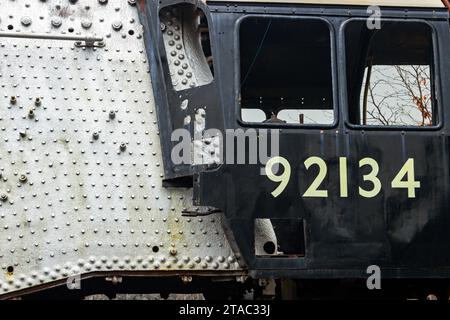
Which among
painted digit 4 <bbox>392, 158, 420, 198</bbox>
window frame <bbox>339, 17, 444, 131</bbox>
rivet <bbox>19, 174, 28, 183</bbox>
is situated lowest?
painted digit 4 <bbox>392, 158, 420, 198</bbox>

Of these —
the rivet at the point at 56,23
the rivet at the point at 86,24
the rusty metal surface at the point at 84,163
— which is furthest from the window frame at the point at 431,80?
the rivet at the point at 56,23

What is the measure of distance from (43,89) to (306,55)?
2026mm

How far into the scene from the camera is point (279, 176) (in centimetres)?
481

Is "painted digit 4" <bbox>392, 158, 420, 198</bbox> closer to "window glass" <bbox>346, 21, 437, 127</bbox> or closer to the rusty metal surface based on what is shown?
"window glass" <bbox>346, 21, 437, 127</bbox>

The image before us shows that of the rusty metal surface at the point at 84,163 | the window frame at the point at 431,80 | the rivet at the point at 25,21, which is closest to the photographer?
the rusty metal surface at the point at 84,163

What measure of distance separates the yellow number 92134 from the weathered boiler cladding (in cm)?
2

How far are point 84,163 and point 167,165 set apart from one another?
0.54m

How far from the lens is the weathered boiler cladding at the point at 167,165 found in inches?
189

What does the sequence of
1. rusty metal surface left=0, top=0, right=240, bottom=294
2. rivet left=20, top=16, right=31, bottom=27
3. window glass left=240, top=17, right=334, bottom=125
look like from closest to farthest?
rusty metal surface left=0, top=0, right=240, bottom=294 < rivet left=20, top=16, right=31, bottom=27 < window glass left=240, top=17, right=334, bottom=125

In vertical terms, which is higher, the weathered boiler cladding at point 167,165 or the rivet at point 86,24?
the rivet at point 86,24

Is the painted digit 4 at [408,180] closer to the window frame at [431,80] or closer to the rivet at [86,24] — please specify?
the window frame at [431,80]

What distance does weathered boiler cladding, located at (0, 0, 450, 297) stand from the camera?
4.79 meters

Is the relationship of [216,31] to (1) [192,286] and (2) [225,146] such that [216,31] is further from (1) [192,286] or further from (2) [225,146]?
(1) [192,286]

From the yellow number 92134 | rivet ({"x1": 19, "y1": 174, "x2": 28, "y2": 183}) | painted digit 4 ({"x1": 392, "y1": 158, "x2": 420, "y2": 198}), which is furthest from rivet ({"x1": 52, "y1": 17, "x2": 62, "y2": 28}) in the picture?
painted digit 4 ({"x1": 392, "y1": 158, "x2": 420, "y2": 198})
